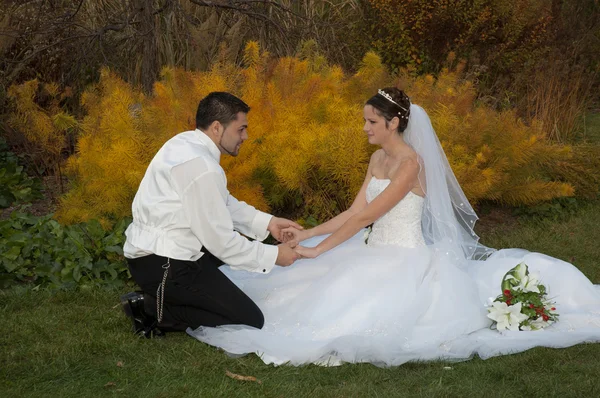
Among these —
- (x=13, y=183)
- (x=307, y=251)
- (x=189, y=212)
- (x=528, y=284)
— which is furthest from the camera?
(x=13, y=183)

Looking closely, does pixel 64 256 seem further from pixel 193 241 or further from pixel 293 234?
pixel 293 234

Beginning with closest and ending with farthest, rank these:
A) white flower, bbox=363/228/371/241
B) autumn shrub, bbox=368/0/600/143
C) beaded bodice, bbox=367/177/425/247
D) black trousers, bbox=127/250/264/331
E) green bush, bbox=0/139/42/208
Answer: black trousers, bbox=127/250/264/331
beaded bodice, bbox=367/177/425/247
white flower, bbox=363/228/371/241
green bush, bbox=0/139/42/208
autumn shrub, bbox=368/0/600/143

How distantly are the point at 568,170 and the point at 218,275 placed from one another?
4.64m

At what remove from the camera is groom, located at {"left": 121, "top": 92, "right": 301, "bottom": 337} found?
4637mm

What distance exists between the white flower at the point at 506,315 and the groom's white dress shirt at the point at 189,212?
1.38 m

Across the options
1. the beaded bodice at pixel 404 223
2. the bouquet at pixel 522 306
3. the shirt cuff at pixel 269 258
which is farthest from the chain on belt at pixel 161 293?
the bouquet at pixel 522 306

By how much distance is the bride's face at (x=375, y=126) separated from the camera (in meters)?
5.18

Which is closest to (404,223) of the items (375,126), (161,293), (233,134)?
(375,126)

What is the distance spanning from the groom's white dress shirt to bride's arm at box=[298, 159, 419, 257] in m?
0.48

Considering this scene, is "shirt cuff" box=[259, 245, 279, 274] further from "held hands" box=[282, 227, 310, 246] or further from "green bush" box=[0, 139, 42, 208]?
"green bush" box=[0, 139, 42, 208]

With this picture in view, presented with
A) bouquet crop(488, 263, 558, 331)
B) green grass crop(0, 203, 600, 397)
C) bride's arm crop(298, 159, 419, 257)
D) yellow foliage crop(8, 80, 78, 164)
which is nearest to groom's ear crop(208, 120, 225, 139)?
bride's arm crop(298, 159, 419, 257)

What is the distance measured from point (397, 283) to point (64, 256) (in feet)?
8.56

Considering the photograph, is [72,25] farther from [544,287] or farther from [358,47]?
[544,287]

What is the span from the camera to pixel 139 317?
4918mm
